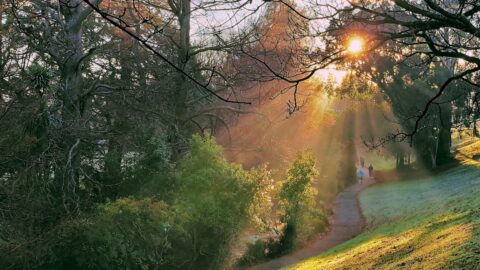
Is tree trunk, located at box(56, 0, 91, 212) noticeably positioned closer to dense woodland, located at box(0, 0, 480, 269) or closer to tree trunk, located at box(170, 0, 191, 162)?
dense woodland, located at box(0, 0, 480, 269)

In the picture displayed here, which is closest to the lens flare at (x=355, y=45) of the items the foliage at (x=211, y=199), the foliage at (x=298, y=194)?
the foliage at (x=211, y=199)

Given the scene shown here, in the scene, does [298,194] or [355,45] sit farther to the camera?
[298,194]

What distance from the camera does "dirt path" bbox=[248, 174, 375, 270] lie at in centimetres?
2122

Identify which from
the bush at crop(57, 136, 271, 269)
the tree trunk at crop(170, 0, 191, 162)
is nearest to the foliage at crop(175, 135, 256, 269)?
the bush at crop(57, 136, 271, 269)

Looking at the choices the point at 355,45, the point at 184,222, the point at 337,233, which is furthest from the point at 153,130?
the point at 337,233

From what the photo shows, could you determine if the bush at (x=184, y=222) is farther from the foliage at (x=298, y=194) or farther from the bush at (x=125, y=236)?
the foliage at (x=298, y=194)

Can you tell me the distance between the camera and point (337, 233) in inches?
1026

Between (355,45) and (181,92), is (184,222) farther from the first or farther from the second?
(355,45)

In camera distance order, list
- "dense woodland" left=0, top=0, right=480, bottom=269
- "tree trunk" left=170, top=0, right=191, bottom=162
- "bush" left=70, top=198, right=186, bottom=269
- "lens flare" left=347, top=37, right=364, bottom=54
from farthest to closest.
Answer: "tree trunk" left=170, top=0, right=191, bottom=162, "bush" left=70, top=198, right=186, bottom=269, "dense woodland" left=0, top=0, right=480, bottom=269, "lens flare" left=347, top=37, right=364, bottom=54

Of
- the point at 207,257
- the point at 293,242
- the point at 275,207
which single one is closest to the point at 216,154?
the point at 207,257

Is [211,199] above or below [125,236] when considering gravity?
above

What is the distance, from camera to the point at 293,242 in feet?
76.9

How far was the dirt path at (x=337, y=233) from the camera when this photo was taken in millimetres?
21216

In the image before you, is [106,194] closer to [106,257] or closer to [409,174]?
[106,257]
